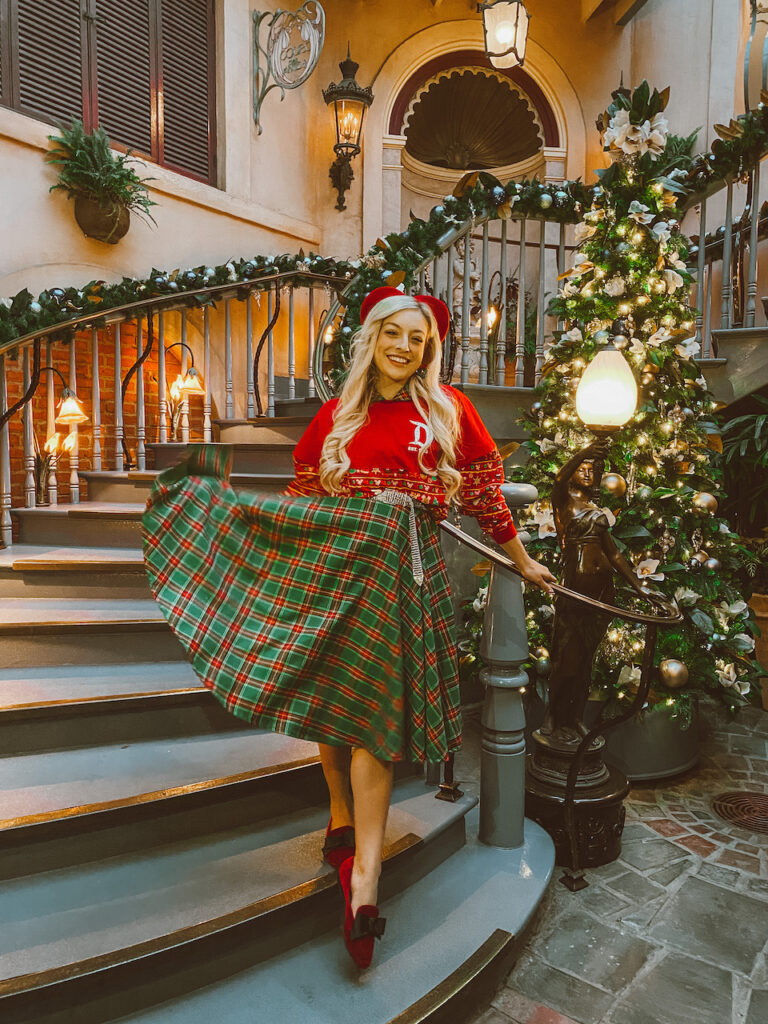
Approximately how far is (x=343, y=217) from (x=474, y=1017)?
6.69 m

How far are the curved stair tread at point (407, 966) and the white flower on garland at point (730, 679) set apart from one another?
1297 mm

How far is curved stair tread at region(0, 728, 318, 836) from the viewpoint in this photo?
1.88 metres

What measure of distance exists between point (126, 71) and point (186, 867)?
5.83 metres

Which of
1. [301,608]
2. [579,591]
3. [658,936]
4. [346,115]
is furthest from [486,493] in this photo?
[346,115]

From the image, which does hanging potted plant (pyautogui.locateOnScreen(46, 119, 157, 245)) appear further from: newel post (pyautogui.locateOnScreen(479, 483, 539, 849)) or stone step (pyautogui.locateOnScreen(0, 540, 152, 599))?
newel post (pyautogui.locateOnScreen(479, 483, 539, 849))

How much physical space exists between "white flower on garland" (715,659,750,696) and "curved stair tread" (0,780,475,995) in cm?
158

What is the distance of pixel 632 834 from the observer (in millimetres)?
2711

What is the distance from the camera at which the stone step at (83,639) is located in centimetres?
263

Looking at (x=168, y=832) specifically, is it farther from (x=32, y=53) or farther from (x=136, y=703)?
(x=32, y=53)

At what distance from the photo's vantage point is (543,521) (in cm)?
330

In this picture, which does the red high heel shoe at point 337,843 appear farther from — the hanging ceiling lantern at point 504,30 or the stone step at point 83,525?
the hanging ceiling lantern at point 504,30

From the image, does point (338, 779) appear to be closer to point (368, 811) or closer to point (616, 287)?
point (368, 811)

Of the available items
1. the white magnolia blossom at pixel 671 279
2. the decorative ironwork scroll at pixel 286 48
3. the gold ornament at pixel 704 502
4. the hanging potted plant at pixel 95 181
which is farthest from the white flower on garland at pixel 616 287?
the decorative ironwork scroll at pixel 286 48

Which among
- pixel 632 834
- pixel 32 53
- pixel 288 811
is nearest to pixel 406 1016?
pixel 288 811
